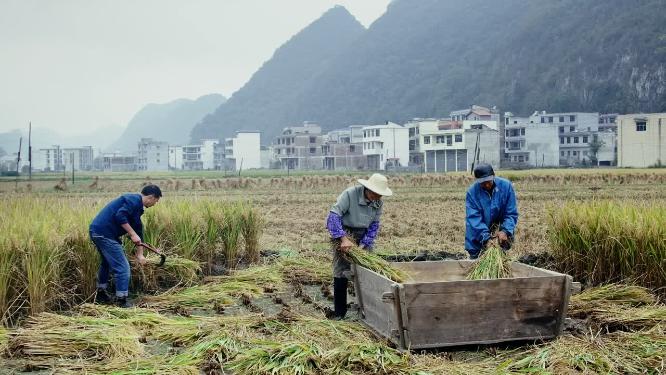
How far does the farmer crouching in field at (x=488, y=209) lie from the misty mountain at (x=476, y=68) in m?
88.1

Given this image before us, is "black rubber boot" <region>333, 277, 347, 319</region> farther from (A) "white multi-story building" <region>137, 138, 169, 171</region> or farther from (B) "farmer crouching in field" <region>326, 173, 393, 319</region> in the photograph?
(A) "white multi-story building" <region>137, 138, 169, 171</region>

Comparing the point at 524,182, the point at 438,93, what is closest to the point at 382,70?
the point at 438,93

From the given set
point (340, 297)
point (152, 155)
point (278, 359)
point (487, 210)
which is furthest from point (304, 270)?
point (152, 155)

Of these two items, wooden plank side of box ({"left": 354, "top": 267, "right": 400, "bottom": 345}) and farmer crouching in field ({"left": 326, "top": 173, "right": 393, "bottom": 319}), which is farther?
farmer crouching in field ({"left": 326, "top": 173, "right": 393, "bottom": 319})

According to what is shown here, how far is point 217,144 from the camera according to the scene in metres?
128

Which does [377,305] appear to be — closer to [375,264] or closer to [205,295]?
[375,264]

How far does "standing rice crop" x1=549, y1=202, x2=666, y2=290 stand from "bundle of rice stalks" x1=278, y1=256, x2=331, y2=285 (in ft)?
10.8

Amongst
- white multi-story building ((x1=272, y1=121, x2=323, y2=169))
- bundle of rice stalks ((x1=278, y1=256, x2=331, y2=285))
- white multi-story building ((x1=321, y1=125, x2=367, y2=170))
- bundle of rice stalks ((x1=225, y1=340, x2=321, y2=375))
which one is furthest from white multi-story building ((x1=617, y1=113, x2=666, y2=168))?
bundle of rice stalks ((x1=225, y1=340, x2=321, y2=375))

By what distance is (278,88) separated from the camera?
173 m

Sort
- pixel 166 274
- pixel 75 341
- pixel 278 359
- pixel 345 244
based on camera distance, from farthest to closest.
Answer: pixel 166 274
pixel 345 244
pixel 75 341
pixel 278 359

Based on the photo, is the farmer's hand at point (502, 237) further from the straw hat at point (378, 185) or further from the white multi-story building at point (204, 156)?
the white multi-story building at point (204, 156)

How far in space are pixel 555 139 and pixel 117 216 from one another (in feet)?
262

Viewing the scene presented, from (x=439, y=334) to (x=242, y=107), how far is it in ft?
545

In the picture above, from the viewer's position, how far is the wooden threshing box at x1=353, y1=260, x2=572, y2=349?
19.9 feet
